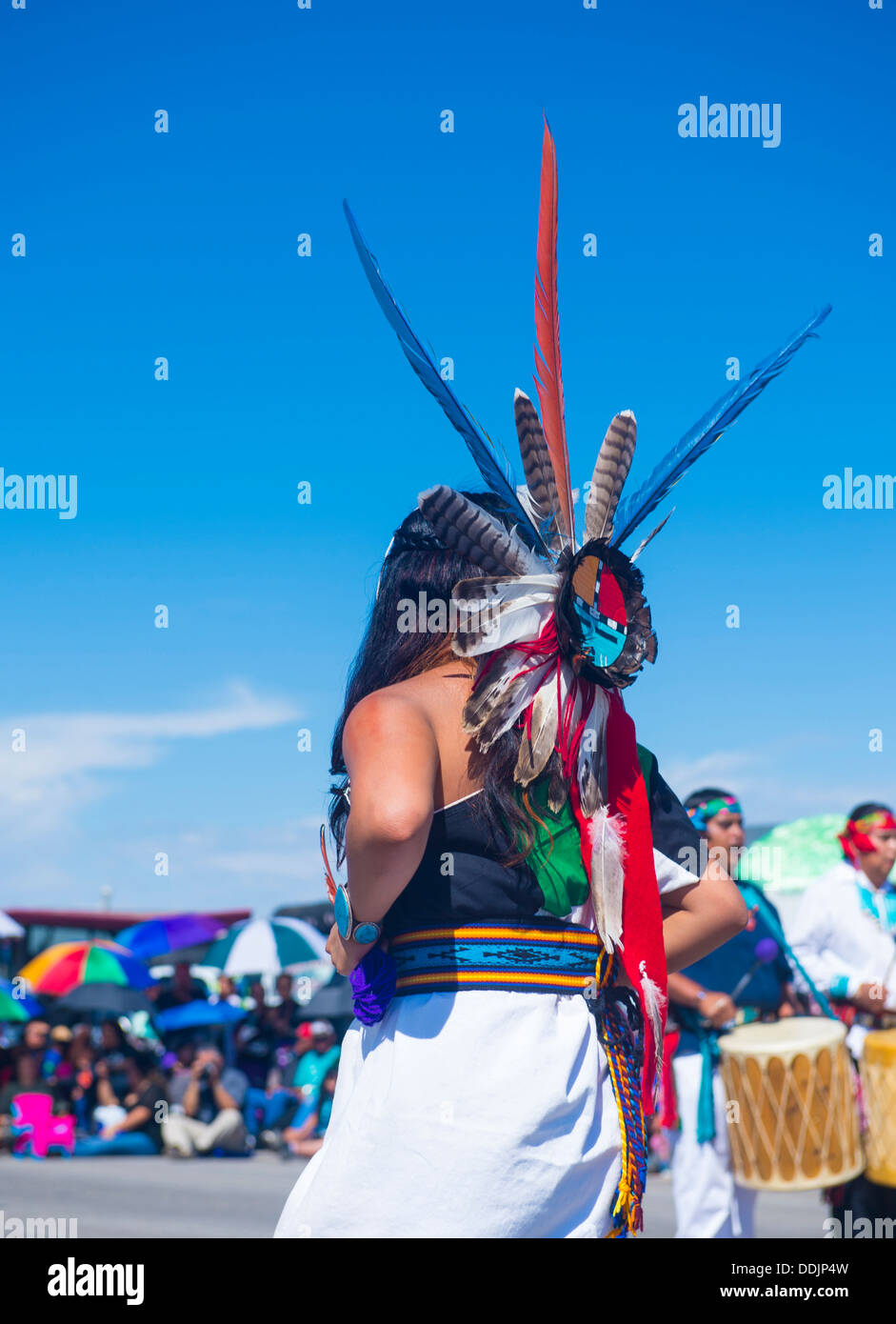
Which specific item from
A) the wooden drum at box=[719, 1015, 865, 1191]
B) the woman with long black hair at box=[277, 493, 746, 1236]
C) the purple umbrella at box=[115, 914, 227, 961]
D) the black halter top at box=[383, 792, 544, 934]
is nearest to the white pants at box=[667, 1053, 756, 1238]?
the wooden drum at box=[719, 1015, 865, 1191]

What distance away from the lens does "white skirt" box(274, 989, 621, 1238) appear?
211 centimetres

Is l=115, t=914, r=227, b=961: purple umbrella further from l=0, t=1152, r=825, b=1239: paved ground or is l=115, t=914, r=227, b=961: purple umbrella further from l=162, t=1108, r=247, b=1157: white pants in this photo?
l=0, t=1152, r=825, b=1239: paved ground

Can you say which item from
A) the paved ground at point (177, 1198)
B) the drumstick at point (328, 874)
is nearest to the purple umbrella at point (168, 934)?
the paved ground at point (177, 1198)

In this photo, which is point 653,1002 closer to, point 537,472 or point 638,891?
point 638,891

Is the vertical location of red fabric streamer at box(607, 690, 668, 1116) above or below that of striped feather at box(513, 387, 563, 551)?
below

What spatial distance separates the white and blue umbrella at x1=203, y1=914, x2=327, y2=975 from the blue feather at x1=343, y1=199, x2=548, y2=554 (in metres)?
14.1

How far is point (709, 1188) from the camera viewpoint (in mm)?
5430

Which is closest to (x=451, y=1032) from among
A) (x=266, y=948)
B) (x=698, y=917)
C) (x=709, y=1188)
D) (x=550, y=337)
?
(x=698, y=917)

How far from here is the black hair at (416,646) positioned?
229 centimetres

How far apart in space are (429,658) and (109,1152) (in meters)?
12.3

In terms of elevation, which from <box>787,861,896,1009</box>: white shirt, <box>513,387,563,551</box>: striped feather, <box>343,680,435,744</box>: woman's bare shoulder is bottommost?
<box>787,861,896,1009</box>: white shirt

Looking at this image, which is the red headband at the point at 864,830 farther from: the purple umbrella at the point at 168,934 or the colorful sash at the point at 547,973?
the purple umbrella at the point at 168,934

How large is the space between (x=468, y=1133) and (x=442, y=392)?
47.9 inches
